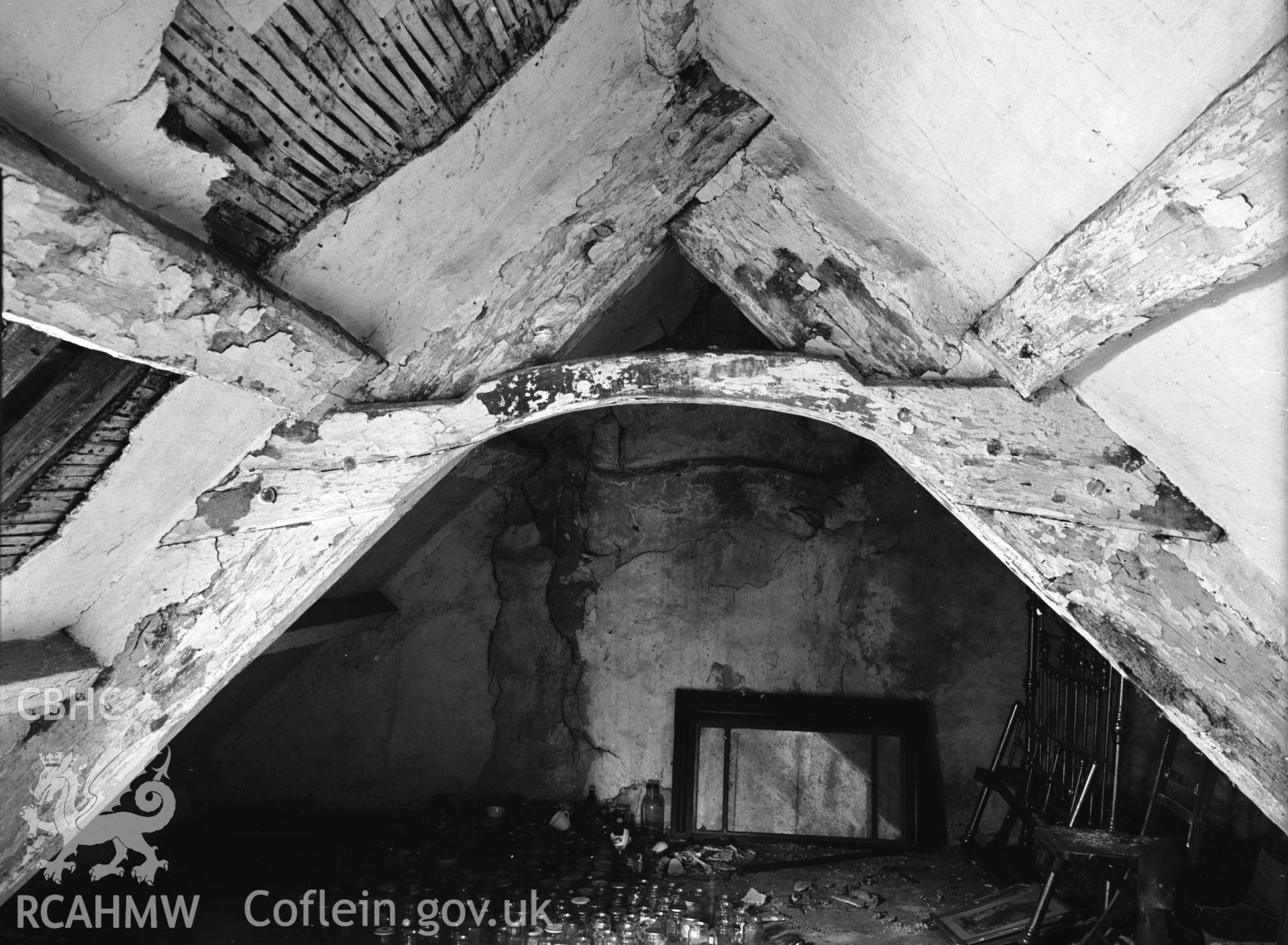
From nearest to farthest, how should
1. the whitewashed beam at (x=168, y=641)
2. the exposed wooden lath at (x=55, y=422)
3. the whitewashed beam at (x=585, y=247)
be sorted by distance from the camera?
the exposed wooden lath at (x=55, y=422)
the whitewashed beam at (x=168, y=641)
the whitewashed beam at (x=585, y=247)

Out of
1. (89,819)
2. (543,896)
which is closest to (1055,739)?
(543,896)

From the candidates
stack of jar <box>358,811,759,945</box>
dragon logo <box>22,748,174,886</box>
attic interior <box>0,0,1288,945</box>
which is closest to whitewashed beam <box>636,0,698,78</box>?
attic interior <box>0,0,1288,945</box>

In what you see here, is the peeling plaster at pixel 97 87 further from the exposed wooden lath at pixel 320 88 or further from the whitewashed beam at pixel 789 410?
the whitewashed beam at pixel 789 410

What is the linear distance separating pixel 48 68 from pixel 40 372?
0.49m

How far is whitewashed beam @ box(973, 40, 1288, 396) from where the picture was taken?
910mm

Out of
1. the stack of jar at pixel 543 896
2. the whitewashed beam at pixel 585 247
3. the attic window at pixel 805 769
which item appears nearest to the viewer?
the whitewashed beam at pixel 585 247

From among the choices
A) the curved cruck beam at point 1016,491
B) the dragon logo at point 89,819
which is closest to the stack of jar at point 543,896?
the dragon logo at point 89,819

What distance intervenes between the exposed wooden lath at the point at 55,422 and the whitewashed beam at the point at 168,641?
32 centimetres

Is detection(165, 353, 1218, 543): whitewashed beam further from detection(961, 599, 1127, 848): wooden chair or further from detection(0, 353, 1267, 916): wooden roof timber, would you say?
Answer: detection(961, 599, 1127, 848): wooden chair

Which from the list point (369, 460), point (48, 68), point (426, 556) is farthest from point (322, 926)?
point (48, 68)

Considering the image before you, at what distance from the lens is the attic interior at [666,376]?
106 centimetres

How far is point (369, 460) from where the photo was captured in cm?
195

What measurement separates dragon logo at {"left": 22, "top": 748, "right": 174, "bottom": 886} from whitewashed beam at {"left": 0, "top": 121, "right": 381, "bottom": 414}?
913 mm

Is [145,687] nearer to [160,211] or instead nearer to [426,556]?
[160,211]
